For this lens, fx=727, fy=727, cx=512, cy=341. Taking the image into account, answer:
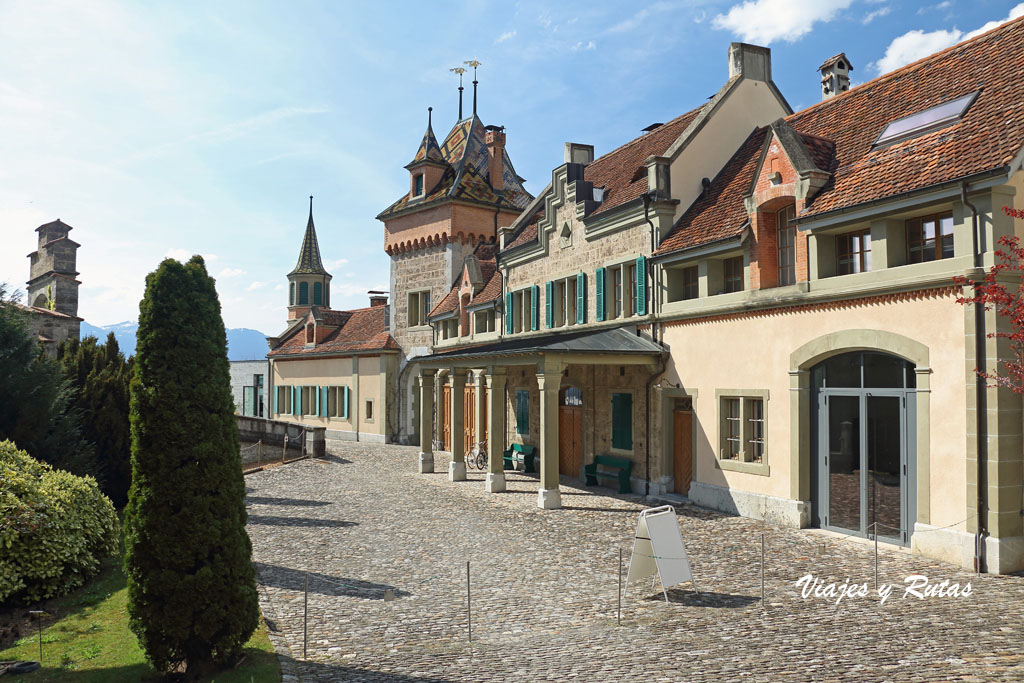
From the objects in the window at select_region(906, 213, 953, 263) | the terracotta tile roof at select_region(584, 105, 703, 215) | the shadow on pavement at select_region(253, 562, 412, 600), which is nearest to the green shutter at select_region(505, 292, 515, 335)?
the terracotta tile roof at select_region(584, 105, 703, 215)

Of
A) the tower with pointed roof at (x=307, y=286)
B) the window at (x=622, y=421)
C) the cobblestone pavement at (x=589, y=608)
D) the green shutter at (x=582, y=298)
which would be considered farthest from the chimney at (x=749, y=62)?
the tower with pointed roof at (x=307, y=286)

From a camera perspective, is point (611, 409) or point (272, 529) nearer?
point (272, 529)

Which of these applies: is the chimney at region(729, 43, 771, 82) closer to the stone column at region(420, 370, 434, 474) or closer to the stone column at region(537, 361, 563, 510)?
the stone column at region(537, 361, 563, 510)

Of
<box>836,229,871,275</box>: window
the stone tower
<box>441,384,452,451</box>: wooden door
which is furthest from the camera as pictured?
<box>441,384,452,451</box>: wooden door

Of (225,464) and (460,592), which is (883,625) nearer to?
(460,592)

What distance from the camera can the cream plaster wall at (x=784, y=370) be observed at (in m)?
11.2

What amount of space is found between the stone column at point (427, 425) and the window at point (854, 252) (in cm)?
1419

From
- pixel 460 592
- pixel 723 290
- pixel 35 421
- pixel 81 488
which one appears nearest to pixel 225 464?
pixel 460 592

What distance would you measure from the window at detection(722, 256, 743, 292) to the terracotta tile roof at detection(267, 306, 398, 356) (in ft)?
75.2

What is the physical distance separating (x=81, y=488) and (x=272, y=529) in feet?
12.3

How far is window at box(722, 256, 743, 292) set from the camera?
16375mm

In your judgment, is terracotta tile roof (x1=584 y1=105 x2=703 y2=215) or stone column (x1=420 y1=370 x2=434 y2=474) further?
stone column (x1=420 y1=370 x2=434 y2=474)

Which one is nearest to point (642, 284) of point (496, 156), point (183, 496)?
point (183, 496)

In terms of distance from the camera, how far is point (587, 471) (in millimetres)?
20500
